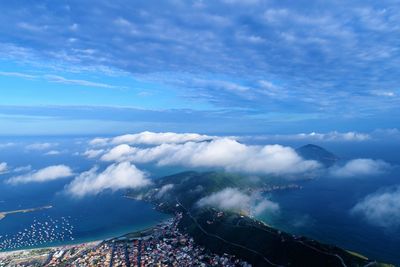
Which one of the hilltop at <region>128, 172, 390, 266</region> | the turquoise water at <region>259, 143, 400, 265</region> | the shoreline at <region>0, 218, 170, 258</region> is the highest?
the hilltop at <region>128, 172, 390, 266</region>

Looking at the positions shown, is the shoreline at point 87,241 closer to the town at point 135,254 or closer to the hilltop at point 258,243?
the town at point 135,254

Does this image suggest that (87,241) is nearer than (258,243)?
No

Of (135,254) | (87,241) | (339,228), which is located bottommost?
(87,241)

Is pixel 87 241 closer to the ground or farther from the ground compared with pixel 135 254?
closer to the ground

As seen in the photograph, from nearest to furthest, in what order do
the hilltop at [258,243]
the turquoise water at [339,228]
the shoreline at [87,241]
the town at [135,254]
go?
the hilltop at [258,243]
the town at [135,254]
the turquoise water at [339,228]
the shoreline at [87,241]

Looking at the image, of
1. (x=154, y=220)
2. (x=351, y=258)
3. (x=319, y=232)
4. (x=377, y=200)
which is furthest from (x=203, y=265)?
(x=377, y=200)

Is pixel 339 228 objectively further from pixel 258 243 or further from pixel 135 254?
pixel 135 254

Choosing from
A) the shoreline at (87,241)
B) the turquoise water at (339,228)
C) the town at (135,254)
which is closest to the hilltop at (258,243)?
the town at (135,254)

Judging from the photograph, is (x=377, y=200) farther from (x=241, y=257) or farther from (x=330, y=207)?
(x=241, y=257)

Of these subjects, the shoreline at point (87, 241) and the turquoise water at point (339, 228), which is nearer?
the turquoise water at point (339, 228)

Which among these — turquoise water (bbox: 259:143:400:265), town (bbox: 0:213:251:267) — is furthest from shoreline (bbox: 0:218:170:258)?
turquoise water (bbox: 259:143:400:265)

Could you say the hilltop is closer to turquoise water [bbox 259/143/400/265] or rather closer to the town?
the town

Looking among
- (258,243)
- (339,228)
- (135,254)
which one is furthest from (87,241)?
(339,228)
